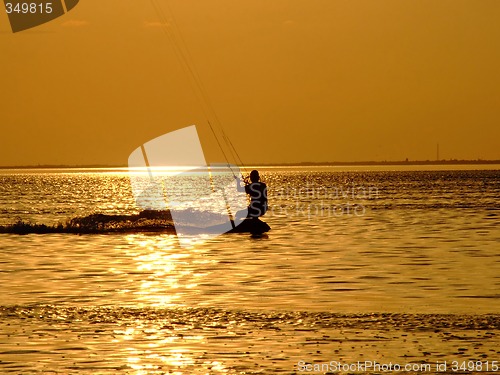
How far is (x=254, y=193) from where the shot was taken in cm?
4503

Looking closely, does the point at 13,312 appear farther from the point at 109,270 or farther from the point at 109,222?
the point at 109,222

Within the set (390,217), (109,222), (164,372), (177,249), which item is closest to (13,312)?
(164,372)

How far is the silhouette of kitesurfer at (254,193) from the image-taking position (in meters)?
43.9

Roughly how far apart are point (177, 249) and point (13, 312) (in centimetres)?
1830

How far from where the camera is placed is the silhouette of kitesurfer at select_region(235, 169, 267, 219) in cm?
4391

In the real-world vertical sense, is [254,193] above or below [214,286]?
above

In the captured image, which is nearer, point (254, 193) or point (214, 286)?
point (214, 286)

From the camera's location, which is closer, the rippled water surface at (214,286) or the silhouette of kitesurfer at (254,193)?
the rippled water surface at (214,286)

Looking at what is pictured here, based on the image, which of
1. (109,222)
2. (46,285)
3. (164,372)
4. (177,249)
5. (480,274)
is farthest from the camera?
(109,222)

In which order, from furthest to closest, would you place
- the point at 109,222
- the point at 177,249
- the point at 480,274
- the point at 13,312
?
1. the point at 109,222
2. the point at 177,249
3. the point at 480,274
4. the point at 13,312

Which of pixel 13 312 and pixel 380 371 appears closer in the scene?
pixel 380 371

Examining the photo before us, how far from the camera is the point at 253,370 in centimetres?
1716

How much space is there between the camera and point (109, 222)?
181 ft

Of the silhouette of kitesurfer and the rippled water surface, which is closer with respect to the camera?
the rippled water surface
